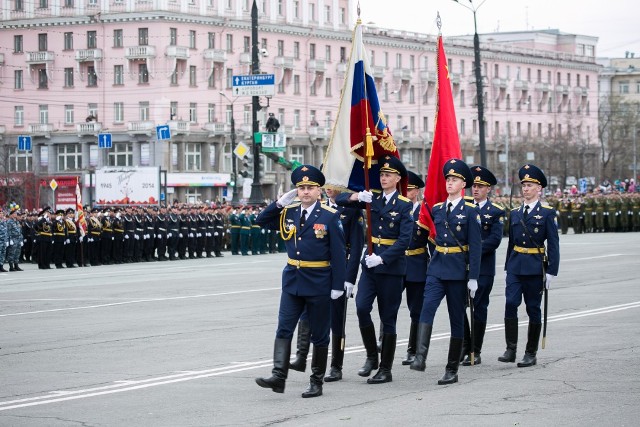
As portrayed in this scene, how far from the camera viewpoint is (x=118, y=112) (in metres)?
86.8

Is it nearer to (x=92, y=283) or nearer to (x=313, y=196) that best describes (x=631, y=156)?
(x=92, y=283)

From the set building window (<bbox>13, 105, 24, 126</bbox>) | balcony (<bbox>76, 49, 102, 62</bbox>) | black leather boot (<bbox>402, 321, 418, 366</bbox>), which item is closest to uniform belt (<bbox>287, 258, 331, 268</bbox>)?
black leather boot (<bbox>402, 321, 418, 366</bbox>)

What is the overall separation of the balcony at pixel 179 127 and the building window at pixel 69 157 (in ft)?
24.5

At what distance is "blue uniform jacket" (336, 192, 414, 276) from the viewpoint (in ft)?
39.1

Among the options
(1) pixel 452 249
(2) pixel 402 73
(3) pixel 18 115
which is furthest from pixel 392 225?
(2) pixel 402 73

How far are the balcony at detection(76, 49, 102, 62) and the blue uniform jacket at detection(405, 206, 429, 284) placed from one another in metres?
75.9

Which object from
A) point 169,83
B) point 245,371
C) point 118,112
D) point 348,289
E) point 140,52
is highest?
point 140,52

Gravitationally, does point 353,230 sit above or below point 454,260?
above

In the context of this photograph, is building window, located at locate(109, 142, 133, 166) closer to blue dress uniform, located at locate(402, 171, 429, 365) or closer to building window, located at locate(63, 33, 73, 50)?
building window, located at locate(63, 33, 73, 50)

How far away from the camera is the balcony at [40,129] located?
290 ft

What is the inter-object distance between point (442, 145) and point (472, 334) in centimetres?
195

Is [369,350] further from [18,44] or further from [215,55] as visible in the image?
[18,44]

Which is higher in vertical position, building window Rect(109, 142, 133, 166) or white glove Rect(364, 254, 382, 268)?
building window Rect(109, 142, 133, 166)

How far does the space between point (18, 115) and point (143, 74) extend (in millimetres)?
9944
